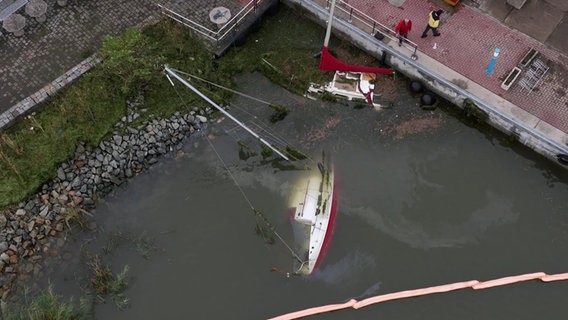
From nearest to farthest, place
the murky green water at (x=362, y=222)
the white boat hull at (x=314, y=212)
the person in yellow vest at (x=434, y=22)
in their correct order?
1. the murky green water at (x=362, y=222)
2. the white boat hull at (x=314, y=212)
3. the person in yellow vest at (x=434, y=22)

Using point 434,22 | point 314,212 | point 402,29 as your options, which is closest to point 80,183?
point 314,212

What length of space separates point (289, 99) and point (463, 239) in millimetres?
8141

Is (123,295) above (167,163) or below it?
below

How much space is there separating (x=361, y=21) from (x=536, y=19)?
6830mm

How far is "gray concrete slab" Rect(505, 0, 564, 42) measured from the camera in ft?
64.0

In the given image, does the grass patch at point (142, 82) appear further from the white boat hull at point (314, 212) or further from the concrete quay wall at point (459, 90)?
the white boat hull at point (314, 212)

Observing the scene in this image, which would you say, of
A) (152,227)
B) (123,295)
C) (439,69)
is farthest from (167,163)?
(439,69)

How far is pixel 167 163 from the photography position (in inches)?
727

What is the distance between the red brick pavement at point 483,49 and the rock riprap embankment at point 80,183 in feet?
28.2

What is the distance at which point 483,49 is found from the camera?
1927cm

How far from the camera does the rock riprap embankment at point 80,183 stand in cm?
1666

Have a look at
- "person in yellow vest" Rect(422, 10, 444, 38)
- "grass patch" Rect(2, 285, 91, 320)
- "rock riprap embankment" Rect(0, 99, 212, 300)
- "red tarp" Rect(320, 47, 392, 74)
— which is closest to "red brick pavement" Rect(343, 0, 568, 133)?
"person in yellow vest" Rect(422, 10, 444, 38)

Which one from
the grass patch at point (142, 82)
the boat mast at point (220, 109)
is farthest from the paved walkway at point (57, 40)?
the boat mast at point (220, 109)

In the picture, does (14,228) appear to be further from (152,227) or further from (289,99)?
(289,99)
